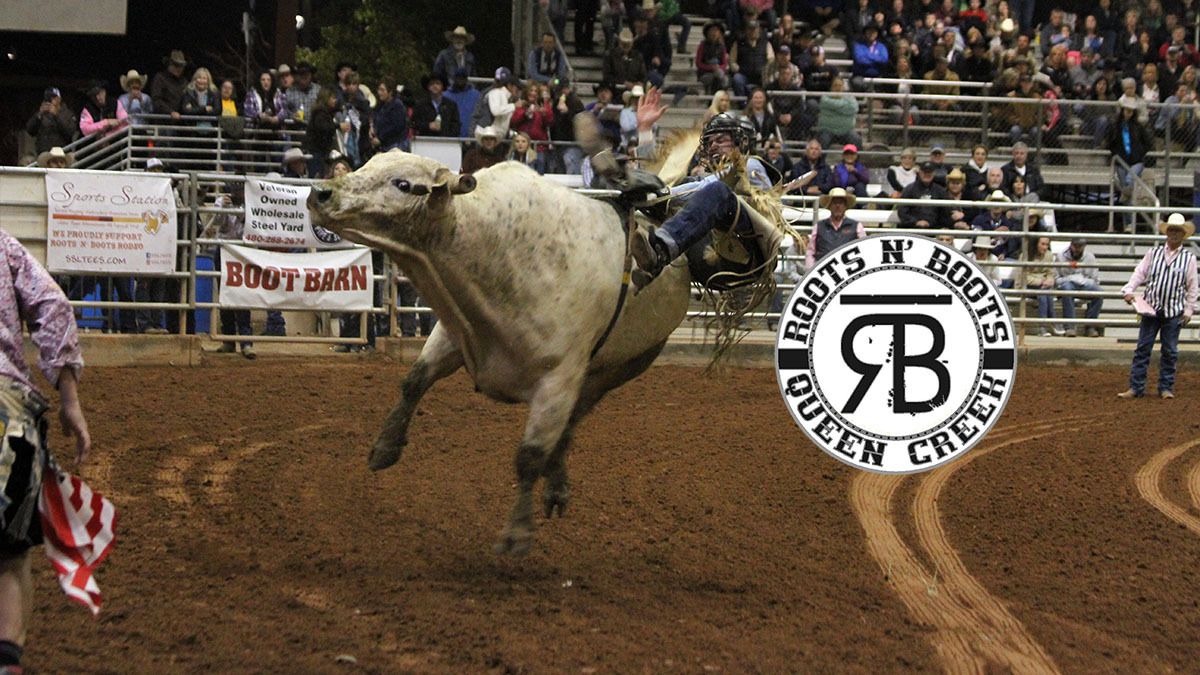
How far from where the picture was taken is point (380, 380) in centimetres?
1376

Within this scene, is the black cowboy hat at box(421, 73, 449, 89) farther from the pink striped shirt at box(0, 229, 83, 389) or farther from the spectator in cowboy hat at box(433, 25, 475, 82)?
the pink striped shirt at box(0, 229, 83, 389)

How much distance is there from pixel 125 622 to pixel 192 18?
79.6 ft

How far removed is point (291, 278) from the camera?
1506 centimetres

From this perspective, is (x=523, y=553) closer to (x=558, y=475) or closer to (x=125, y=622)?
(x=558, y=475)

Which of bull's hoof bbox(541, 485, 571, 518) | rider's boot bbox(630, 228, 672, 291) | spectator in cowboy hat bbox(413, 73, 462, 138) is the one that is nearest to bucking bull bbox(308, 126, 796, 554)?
rider's boot bbox(630, 228, 672, 291)

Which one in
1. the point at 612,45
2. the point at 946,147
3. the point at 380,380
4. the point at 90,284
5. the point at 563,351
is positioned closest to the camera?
the point at 563,351

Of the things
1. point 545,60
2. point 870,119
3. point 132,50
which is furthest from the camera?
point 132,50

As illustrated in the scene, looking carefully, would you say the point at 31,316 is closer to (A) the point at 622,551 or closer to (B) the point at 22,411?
(B) the point at 22,411

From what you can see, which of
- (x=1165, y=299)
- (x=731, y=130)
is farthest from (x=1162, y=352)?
(x=731, y=130)

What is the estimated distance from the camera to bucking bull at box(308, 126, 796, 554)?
6258mm

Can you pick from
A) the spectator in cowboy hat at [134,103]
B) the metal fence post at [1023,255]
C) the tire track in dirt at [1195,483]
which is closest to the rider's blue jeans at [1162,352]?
the metal fence post at [1023,255]

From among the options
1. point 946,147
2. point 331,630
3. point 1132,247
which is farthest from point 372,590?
point 946,147

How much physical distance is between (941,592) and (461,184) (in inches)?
113

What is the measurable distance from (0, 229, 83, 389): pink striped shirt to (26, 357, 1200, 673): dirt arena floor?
107cm
